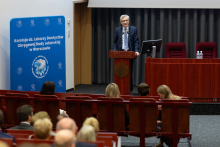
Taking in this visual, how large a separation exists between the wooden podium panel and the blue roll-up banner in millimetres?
1876

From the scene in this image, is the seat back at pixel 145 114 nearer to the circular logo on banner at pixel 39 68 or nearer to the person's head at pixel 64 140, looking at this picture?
the person's head at pixel 64 140

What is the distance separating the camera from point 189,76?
20.0 feet

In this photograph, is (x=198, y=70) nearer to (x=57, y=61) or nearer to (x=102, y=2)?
(x=57, y=61)

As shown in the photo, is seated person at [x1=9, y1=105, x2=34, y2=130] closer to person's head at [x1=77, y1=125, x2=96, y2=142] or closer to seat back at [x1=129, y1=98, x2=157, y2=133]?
person's head at [x1=77, y1=125, x2=96, y2=142]

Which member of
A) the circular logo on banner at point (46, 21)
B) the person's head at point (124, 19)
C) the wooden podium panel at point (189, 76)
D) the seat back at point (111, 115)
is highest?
the person's head at point (124, 19)

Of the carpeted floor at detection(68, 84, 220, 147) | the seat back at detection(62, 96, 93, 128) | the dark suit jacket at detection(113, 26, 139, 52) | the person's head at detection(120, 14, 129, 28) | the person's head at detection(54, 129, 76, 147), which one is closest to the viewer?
the person's head at detection(54, 129, 76, 147)

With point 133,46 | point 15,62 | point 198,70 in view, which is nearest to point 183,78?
point 198,70

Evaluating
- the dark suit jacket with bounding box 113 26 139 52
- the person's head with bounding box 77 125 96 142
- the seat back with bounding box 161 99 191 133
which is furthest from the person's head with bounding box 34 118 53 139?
the dark suit jacket with bounding box 113 26 139 52

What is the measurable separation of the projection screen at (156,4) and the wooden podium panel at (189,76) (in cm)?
321

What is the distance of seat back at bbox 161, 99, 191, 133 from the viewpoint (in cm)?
387

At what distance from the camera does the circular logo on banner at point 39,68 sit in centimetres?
615

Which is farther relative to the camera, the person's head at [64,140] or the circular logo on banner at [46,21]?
the circular logo on banner at [46,21]

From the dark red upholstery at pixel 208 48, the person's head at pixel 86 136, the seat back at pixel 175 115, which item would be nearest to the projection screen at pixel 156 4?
the dark red upholstery at pixel 208 48

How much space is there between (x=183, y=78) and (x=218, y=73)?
2.17 ft
